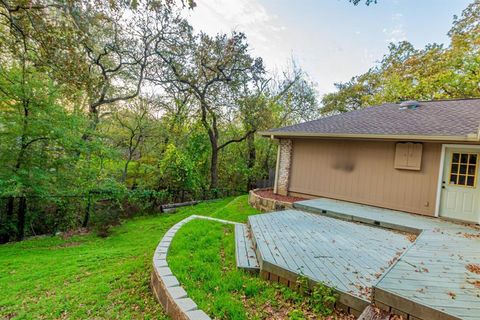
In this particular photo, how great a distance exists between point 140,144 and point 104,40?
4700 millimetres

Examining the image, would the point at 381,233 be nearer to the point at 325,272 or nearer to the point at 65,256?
the point at 325,272

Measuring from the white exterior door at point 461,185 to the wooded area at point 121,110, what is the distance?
677cm

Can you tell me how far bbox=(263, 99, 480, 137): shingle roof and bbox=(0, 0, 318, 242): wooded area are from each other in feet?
15.4

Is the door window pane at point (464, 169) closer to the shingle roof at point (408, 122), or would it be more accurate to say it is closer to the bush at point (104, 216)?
the shingle roof at point (408, 122)

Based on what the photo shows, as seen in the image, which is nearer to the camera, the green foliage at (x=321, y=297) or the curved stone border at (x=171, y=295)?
the curved stone border at (x=171, y=295)

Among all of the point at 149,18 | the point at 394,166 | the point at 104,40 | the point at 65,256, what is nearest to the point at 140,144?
the point at 104,40

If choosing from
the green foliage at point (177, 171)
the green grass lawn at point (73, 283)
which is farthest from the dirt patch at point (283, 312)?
the green foliage at point (177, 171)

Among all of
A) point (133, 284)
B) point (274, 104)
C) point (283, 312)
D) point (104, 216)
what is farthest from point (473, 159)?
point (274, 104)

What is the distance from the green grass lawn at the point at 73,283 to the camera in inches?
106

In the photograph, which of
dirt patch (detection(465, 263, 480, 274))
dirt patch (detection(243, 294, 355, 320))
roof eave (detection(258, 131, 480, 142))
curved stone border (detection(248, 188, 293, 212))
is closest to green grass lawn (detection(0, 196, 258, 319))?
dirt patch (detection(243, 294, 355, 320))

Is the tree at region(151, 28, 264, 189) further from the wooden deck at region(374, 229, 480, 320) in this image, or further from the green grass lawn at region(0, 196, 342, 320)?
the wooden deck at region(374, 229, 480, 320)

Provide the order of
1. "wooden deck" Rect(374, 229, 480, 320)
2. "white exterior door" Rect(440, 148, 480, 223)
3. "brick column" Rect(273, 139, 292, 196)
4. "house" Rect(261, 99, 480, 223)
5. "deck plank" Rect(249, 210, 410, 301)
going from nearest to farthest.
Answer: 1. "wooden deck" Rect(374, 229, 480, 320)
2. "deck plank" Rect(249, 210, 410, 301)
3. "white exterior door" Rect(440, 148, 480, 223)
4. "house" Rect(261, 99, 480, 223)
5. "brick column" Rect(273, 139, 292, 196)

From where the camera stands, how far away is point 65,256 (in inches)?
193

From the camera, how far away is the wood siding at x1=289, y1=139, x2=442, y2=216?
6.17m
